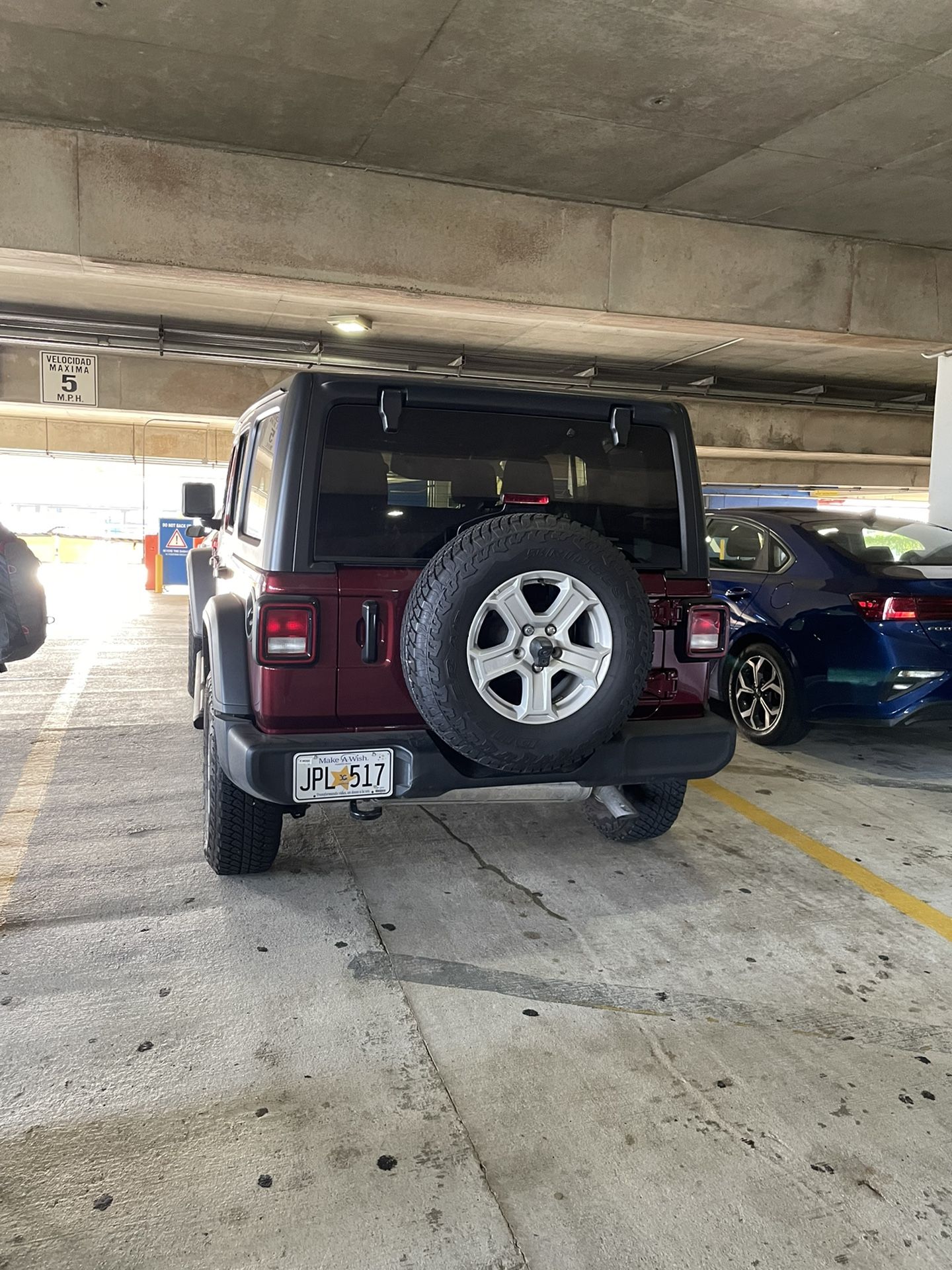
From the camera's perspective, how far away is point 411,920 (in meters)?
3.30

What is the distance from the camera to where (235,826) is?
137 inches

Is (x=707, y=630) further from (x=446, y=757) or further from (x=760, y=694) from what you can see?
(x=760, y=694)

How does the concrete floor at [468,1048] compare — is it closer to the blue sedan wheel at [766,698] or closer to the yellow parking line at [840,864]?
the yellow parking line at [840,864]

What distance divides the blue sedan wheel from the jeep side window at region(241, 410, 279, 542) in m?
3.55

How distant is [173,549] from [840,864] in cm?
1372

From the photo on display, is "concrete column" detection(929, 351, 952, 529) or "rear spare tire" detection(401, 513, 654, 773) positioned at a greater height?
"concrete column" detection(929, 351, 952, 529)

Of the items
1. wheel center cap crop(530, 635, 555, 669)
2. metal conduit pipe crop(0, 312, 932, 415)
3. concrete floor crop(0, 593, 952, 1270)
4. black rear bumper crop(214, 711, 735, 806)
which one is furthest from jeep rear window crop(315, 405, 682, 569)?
metal conduit pipe crop(0, 312, 932, 415)

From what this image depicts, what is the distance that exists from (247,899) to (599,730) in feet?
5.01

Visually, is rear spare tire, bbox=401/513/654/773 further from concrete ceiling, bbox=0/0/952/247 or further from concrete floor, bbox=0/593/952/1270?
concrete ceiling, bbox=0/0/952/247

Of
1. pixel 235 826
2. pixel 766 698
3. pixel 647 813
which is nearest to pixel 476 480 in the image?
Answer: pixel 235 826

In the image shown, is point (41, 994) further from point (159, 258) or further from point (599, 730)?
point (159, 258)

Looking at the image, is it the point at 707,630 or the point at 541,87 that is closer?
the point at 707,630

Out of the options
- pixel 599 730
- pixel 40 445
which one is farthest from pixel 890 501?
pixel 599 730

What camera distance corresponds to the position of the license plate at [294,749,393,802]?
119 inches
